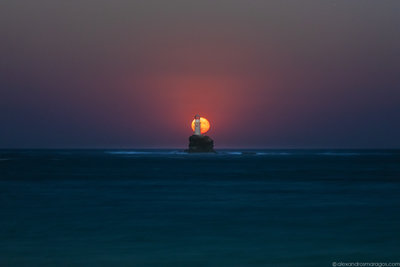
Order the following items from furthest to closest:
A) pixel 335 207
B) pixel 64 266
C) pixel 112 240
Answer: pixel 335 207 → pixel 112 240 → pixel 64 266

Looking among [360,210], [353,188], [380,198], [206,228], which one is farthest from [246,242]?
[353,188]

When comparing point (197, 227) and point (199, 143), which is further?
point (199, 143)

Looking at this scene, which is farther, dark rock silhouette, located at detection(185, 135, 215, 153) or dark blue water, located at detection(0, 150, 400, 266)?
dark rock silhouette, located at detection(185, 135, 215, 153)

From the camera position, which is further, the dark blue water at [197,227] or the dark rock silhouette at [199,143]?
the dark rock silhouette at [199,143]

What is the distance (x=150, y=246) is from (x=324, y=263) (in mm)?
5506

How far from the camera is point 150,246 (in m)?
18.5

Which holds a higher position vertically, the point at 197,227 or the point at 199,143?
the point at 199,143

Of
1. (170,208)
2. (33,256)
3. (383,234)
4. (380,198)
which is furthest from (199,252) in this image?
(380,198)

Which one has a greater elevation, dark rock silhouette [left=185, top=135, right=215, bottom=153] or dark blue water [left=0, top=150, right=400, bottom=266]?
dark rock silhouette [left=185, top=135, right=215, bottom=153]

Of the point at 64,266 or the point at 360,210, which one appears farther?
the point at 360,210

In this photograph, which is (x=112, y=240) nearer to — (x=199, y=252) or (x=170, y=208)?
(x=199, y=252)

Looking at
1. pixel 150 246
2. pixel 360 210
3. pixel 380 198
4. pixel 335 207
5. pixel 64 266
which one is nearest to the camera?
pixel 64 266

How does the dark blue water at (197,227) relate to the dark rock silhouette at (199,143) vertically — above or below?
below

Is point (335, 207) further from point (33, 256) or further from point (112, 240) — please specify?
point (33, 256)
